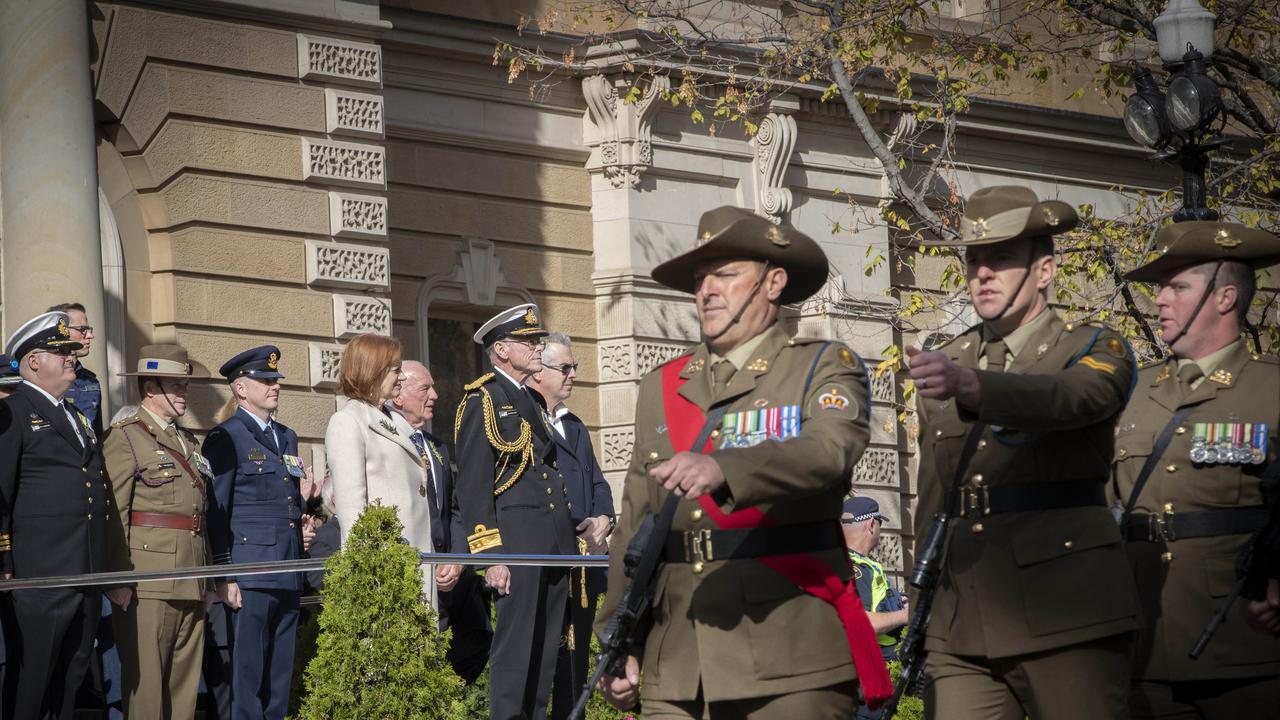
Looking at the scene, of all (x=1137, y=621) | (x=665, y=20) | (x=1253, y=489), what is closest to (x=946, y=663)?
(x=1137, y=621)

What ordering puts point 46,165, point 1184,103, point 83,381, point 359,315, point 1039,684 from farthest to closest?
point 359,315 < point 46,165 < point 1184,103 < point 83,381 < point 1039,684

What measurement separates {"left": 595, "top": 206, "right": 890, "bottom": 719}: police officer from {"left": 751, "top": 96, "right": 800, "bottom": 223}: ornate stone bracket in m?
12.4

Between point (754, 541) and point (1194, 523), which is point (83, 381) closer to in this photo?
point (754, 541)

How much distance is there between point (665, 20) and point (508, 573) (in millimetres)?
8858

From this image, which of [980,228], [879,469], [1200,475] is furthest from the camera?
[879,469]

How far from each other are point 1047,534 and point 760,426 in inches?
38.6

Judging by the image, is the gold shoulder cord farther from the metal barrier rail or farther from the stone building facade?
the stone building facade

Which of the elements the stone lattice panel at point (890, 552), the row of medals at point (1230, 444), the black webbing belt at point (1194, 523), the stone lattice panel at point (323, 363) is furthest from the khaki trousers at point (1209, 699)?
the stone lattice panel at point (890, 552)

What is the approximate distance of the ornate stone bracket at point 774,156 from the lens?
61.1ft

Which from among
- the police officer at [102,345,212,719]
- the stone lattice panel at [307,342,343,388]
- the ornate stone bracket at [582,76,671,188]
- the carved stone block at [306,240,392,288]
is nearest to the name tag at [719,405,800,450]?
the police officer at [102,345,212,719]

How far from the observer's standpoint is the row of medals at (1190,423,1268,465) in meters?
7.01

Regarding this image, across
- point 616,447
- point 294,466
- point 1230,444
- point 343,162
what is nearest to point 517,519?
point 294,466

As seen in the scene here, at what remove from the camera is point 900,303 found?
63.8 ft

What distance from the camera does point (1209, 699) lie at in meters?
6.99
